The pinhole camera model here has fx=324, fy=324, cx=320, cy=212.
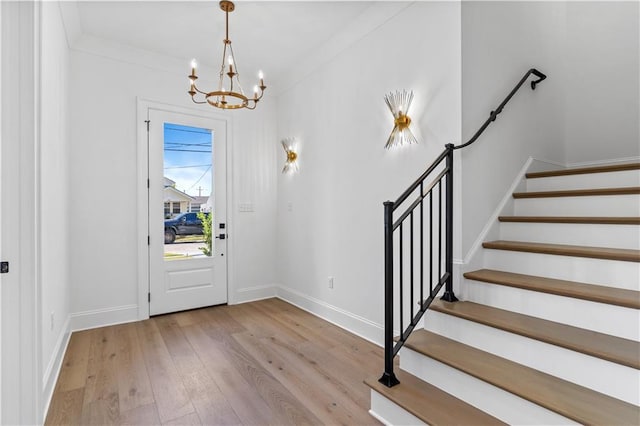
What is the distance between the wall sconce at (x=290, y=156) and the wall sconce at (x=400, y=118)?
5.31 feet

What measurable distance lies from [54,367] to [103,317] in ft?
3.87

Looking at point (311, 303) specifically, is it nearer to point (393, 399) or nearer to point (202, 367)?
point (202, 367)

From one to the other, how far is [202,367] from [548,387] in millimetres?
2256

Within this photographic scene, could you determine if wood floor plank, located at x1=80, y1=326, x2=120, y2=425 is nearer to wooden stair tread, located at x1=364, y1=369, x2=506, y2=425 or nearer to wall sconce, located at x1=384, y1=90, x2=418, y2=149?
wooden stair tread, located at x1=364, y1=369, x2=506, y2=425

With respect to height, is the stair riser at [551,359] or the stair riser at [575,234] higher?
Result: the stair riser at [575,234]

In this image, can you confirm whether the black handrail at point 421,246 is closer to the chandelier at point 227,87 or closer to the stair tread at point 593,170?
the stair tread at point 593,170

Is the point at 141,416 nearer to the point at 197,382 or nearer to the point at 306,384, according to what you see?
the point at 197,382

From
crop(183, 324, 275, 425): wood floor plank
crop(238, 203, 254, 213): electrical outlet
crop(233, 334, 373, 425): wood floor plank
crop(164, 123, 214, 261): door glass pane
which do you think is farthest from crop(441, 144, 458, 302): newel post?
crop(164, 123, 214, 261): door glass pane

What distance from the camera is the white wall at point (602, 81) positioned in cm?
315

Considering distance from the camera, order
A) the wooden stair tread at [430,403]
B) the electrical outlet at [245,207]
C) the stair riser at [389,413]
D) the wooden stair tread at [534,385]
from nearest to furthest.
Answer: the wooden stair tread at [534,385], the wooden stair tread at [430,403], the stair riser at [389,413], the electrical outlet at [245,207]

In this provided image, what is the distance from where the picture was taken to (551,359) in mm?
1600

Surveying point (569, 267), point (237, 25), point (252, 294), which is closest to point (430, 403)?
point (569, 267)

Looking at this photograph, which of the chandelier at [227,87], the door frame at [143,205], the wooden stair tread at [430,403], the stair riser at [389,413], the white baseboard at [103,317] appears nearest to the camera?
the wooden stair tread at [430,403]

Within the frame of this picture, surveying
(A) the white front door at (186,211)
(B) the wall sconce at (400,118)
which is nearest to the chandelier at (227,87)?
(A) the white front door at (186,211)
